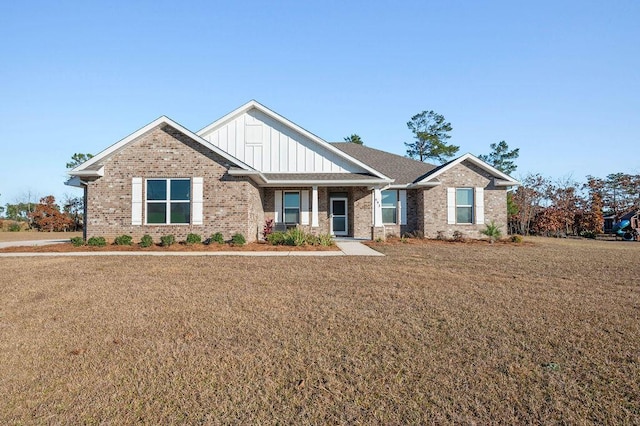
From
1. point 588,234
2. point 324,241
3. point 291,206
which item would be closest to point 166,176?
point 291,206

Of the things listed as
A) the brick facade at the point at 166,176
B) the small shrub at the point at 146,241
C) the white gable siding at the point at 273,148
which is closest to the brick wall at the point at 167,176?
the brick facade at the point at 166,176

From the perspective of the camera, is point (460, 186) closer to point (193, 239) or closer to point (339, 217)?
point (339, 217)

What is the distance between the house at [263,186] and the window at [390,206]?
0.06 metres

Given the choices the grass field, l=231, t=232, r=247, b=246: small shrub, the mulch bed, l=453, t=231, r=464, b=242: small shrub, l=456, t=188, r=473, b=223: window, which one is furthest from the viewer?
l=456, t=188, r=473, b=223: window

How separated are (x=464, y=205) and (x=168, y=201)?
14.7 m

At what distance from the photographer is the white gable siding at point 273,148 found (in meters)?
17.7

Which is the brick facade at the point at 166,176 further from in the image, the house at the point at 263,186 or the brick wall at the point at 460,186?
the brick wall at the point at 460,186

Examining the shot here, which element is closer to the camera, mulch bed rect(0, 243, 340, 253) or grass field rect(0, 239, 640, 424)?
grass field rect(0, 239, 640, 424)

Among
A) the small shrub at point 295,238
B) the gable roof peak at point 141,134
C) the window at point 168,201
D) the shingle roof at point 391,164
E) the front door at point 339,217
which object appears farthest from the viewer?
the shingle roof at point 391,164

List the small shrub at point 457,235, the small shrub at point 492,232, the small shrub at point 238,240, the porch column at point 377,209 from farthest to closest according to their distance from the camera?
the small shrub at point 457,235, the porch column at point 377,209, the small shrub at point 492,232, the small shrub at point 238,240

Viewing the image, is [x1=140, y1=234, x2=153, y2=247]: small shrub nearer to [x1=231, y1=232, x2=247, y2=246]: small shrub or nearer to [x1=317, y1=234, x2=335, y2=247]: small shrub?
[x1=231, y1=232, x2=247, y2=246]: small shrub

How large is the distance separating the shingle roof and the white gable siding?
367 cm

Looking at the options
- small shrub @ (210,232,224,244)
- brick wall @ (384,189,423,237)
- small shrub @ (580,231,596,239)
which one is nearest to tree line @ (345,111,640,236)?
small shrub @ (580,231,596,239)

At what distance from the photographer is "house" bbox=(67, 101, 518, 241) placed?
1480 centimetres
